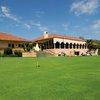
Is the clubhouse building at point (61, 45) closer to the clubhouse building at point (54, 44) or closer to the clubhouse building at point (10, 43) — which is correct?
the clubhouse building at point (54, 44)

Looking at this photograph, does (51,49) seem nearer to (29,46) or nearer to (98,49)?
(29,46)

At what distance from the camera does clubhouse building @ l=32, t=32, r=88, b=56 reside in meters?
61.5

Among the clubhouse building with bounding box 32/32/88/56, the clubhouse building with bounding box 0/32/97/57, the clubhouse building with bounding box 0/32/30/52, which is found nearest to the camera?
the clubhouse building with bounding box 0/32/30/52

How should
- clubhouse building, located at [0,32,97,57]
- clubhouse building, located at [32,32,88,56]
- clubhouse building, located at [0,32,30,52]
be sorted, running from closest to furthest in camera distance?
clubhouse building, located at [0,32,30,52], clubhouse building, located at [0,32,97,57], clubhouse building, located at [32,32,88,56]

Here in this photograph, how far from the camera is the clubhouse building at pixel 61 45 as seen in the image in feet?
202

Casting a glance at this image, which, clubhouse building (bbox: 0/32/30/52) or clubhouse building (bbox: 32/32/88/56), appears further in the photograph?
clubhouse building (bbox: 32/32/88/56)

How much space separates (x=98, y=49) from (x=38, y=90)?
69636 millimetres

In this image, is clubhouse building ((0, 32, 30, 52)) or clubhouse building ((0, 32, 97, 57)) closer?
clubhouse building ((0, 32, 30, 52))

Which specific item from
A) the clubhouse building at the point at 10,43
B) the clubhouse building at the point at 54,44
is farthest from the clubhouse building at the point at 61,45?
the clubhouse building at the point at 10,43

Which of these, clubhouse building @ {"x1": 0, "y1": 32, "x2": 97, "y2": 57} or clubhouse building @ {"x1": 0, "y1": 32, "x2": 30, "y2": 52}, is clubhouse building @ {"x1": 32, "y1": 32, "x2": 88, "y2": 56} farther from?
clubhouse building @ {"x1": 0, "y1": 32, "x2": 30, "y2": 52}

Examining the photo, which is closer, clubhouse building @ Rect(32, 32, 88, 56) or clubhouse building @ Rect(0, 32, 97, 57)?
clubhouse building @ Rect(0, 32, 97, 57)

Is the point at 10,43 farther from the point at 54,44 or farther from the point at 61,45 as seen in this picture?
the point at 61,45

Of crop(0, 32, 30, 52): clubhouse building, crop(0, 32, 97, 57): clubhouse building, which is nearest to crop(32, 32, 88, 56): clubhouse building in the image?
crop(0, 32, 97, 57): clubhouse building

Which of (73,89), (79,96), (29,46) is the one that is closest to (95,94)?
(79,96)
